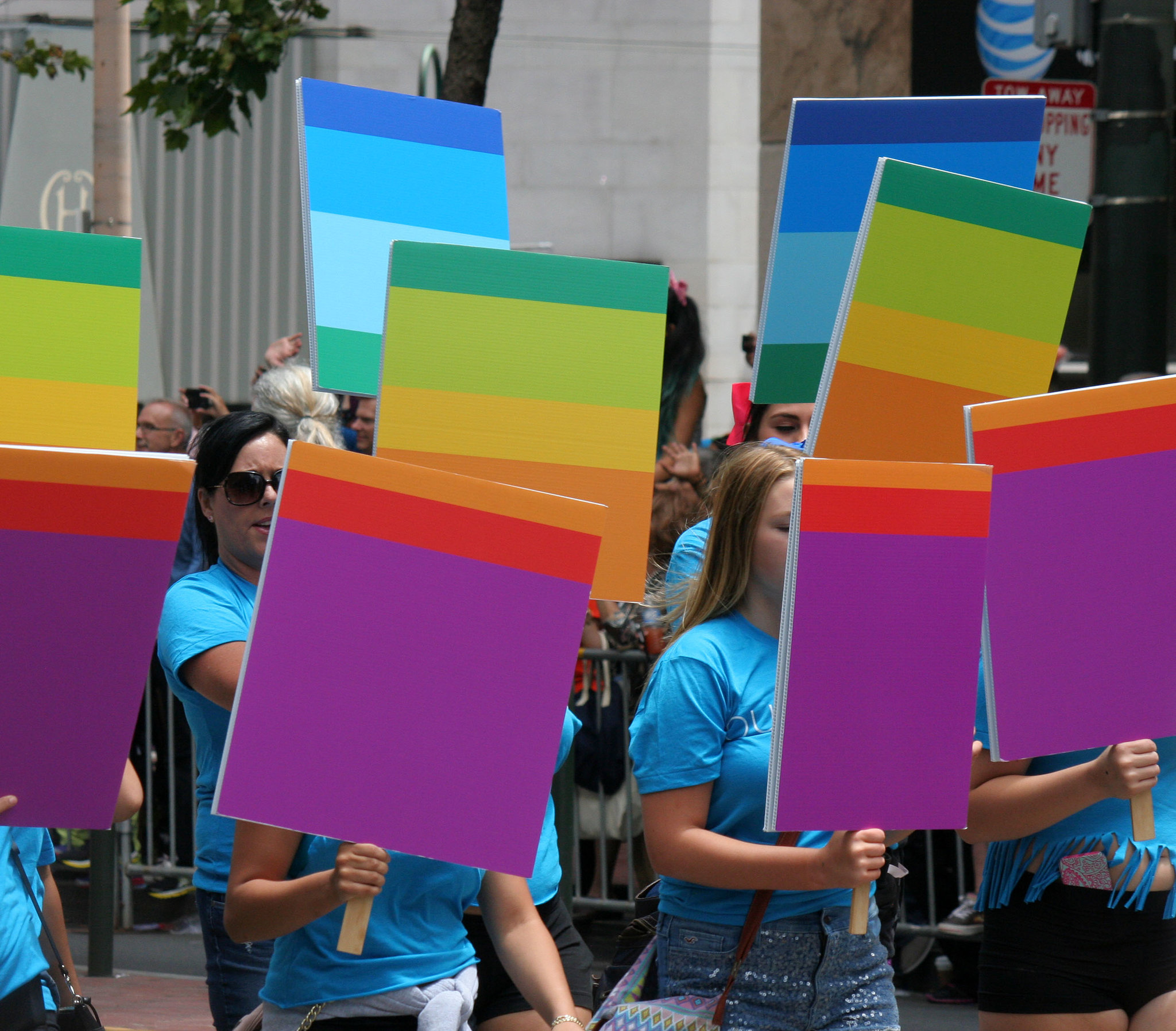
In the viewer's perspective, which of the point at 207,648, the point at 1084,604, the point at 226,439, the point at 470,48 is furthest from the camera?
the point at 470,48

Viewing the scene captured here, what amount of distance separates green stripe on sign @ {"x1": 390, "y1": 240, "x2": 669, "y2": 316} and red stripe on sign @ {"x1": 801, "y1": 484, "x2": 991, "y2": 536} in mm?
554

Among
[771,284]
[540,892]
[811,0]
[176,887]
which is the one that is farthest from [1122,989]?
[811,0]

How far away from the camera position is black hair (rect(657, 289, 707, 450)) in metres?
11.4

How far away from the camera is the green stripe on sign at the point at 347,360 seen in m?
3.12

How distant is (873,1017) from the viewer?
9.38ft

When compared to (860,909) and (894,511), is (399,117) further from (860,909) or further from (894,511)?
(860,909)

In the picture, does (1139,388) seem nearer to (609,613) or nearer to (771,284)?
(771,284)

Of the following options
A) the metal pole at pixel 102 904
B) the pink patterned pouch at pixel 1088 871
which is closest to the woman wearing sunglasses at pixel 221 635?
the pink patterned pouch at pixel 1088 871

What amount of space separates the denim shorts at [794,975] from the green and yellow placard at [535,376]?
584 millimetres

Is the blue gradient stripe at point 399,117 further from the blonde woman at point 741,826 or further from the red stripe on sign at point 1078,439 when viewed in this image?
the red stripe on sign at point 1078,439

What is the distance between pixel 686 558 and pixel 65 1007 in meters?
1.53

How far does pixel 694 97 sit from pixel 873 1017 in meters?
13.0

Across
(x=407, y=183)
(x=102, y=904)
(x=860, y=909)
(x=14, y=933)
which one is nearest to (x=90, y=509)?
(x=14, y=933)

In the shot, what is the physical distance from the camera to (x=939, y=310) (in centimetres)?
303
